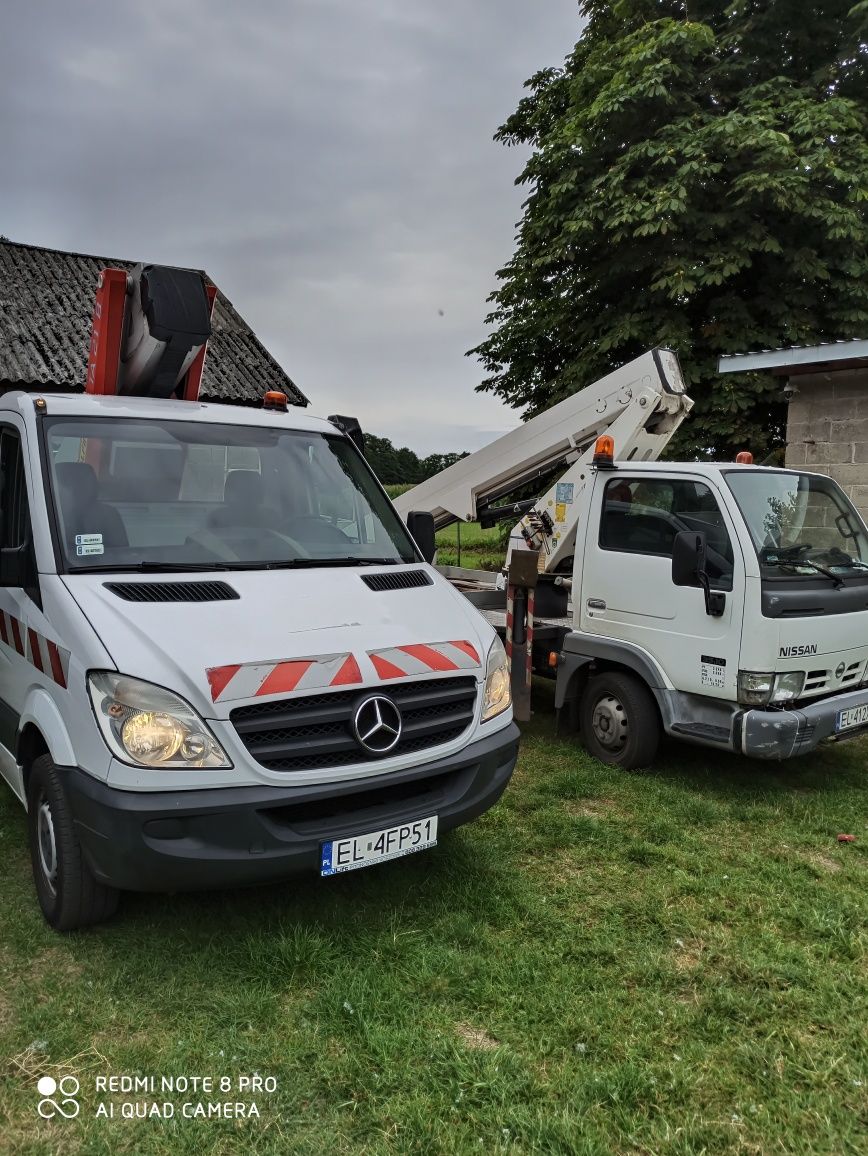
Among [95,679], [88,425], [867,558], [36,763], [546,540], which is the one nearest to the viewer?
[95,679]

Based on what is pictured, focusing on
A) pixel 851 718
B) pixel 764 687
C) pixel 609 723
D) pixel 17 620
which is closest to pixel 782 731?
pixel 764 687

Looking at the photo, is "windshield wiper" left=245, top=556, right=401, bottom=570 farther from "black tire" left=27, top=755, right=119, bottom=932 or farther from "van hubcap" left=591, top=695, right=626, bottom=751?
"van hubcap" left=591, top=695, right=626, bottom=751

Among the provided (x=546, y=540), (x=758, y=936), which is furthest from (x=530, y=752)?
(x=758, y=936)

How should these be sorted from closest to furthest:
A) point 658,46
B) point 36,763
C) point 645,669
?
point 36,763
point 645,669
point 658,46

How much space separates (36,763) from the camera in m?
3.26

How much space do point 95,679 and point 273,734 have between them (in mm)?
644

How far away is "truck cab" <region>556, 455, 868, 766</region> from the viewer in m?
4.73

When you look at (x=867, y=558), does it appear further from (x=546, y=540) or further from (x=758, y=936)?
(x=758, y=936)

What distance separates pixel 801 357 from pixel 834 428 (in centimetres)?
90

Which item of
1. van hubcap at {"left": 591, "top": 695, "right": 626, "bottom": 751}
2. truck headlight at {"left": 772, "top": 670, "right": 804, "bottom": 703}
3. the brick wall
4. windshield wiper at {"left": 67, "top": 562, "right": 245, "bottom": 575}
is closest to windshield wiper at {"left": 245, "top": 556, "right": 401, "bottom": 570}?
windshield wiper at {"left": 67, "top": 562, "right": 245, "bottom": 575}

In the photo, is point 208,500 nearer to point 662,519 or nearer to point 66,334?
point 662,519

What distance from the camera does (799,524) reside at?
17.3 ft

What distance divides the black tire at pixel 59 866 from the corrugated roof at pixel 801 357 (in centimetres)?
705

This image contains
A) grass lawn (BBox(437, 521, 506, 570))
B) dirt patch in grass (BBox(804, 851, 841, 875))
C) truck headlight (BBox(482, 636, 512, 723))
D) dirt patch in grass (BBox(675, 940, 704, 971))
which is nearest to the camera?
dirt patch in grass (BBox(675, 940, 704, 971))
